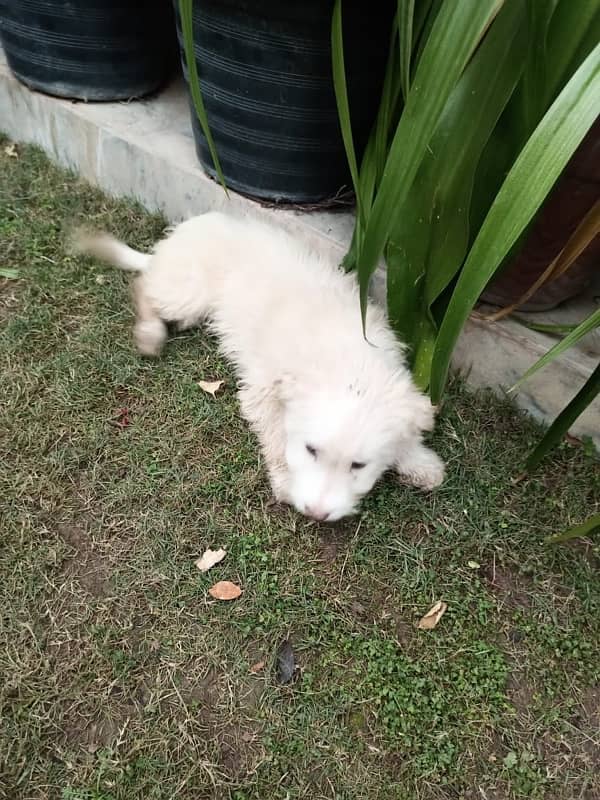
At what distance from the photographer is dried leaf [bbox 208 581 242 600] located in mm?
1622

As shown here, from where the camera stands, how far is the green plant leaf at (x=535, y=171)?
109 cm

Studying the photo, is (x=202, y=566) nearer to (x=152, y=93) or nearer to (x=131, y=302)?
(x=131, y=302)

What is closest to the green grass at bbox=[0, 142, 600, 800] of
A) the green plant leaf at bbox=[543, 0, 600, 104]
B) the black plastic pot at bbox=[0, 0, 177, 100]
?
the green plant leaf at bbox=[543, 0, 600, 104]

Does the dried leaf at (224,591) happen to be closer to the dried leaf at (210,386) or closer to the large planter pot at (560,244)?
the dried leaf at (210,386)

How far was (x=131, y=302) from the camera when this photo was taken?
229 cm

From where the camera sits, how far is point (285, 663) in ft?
5.05

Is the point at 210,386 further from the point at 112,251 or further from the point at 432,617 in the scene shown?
the point at 432,617

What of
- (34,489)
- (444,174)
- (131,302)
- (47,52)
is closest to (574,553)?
(444,174)

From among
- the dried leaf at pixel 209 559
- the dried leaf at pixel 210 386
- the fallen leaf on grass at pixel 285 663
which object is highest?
the dried leaf at pixel 210 386

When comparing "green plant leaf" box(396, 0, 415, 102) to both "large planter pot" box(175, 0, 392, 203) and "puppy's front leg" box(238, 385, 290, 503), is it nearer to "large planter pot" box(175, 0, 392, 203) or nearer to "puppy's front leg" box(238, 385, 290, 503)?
"large planter pot" box(175, 0, 392, 203)

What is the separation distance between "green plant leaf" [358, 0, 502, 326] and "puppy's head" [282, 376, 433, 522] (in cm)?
48

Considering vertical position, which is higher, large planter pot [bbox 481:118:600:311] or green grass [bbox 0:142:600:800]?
large planter pot [bbox 481:118:600:311]

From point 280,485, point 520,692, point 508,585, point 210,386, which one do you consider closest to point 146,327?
point 210,386

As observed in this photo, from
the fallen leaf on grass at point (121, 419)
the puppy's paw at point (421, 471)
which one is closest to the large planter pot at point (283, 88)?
the fallen leaf on grass at point (121, 419)
